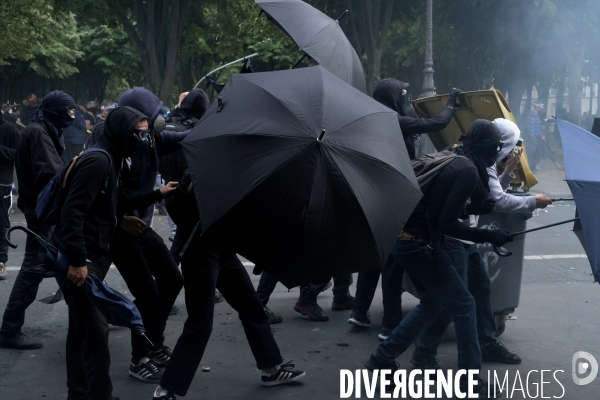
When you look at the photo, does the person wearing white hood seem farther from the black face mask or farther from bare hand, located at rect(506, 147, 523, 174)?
the black face mask

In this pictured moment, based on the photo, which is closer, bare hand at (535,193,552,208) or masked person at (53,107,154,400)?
masked person at (53,107,154,400)

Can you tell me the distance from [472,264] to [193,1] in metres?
15.4

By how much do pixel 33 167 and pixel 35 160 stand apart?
0.05 m

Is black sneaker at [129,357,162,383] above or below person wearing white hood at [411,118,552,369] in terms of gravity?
below

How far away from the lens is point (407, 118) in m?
6.34

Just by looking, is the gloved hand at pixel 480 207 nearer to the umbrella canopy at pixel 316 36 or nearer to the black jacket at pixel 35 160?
the umbrella canopy at pixel 316 36

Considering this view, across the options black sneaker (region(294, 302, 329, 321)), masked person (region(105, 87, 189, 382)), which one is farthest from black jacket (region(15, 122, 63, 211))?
black sneaker (region(294, 302, 329, 321))

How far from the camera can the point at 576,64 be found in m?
26.2

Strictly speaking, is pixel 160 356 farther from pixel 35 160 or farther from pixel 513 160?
pixel 513 160

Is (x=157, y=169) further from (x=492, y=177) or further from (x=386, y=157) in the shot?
(x=492, y=177)

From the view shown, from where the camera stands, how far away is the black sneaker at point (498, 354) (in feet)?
18.4

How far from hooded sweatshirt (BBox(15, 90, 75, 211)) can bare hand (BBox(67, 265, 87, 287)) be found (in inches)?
71.6

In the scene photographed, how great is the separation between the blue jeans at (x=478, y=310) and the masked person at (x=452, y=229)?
0.26 m

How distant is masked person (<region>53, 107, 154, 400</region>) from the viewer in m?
4.10
